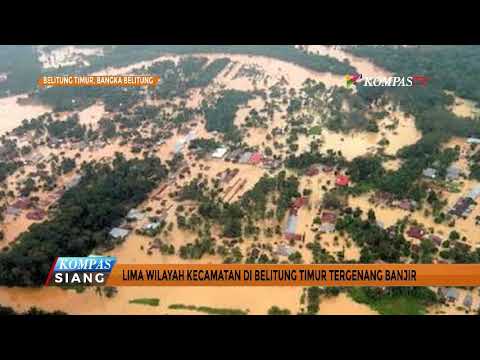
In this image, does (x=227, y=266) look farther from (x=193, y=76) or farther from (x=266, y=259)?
(x=193, y=76)

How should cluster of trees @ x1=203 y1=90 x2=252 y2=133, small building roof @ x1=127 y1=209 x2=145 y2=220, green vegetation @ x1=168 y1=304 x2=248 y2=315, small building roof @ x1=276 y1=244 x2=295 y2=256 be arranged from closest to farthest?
green vegetation @ x1=168 y1=304 x2=248 y2=315 < small building roof @ x1=276 y1=244 x2=295 y2=256 < small building roof @ x1=127 y1=209 x2=145 y2=220 < cluster of trees @ x1=203 y1=90 x2=252 y2=133

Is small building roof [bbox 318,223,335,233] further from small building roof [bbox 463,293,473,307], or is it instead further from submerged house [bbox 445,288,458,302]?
small building roof [bbox 463,293,473,307]

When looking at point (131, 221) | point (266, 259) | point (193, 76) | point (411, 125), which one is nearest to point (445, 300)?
point (266, 259)

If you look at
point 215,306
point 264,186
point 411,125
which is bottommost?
point 215,306

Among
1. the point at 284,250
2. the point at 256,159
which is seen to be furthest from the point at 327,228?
the point at 256,159

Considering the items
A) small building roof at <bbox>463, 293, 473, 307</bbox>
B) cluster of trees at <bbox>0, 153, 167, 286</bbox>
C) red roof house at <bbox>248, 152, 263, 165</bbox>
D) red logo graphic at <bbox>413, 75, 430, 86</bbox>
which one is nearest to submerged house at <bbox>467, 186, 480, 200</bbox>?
small building roof at <bbox>463, 293, 473, 307</bbox>

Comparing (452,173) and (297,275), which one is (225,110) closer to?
(452,173)

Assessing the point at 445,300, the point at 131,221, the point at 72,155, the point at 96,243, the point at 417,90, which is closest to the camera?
the point at 445,300
